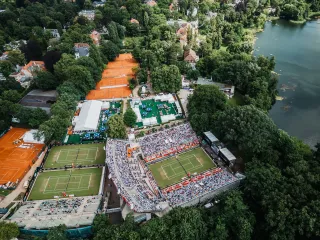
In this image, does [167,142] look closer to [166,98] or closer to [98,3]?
[166,98]

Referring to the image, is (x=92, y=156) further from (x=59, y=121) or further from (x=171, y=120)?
(x=171, y=120)

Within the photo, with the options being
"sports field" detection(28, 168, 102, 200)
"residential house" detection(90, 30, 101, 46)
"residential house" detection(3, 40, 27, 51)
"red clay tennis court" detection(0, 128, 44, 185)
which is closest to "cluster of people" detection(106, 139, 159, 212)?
"sports field" detection(28, 168, 102, 200)

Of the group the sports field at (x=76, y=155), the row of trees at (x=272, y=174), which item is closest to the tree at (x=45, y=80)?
the sports field at (x=76, y=155)

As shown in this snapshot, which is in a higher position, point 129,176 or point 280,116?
point 129,176

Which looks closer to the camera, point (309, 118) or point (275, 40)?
point (309, 118)

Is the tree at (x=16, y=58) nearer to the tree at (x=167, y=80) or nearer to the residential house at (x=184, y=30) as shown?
the tree at (x=167, y=80)

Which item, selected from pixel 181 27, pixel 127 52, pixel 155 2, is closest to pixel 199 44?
pixel 181 27
